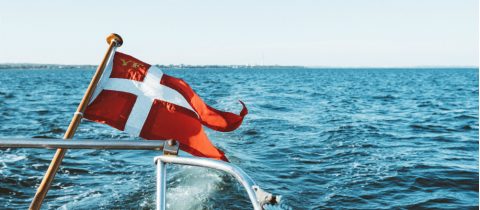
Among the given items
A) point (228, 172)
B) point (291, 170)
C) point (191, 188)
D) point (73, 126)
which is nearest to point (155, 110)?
point (73, 126)

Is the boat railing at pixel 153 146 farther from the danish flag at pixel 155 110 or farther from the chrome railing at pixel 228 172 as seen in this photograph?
the danish flag at pixel 155 110

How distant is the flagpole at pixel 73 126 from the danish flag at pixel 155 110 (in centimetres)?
22

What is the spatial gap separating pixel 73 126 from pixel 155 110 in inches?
37.0

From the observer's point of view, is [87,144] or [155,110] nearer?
[87,144]

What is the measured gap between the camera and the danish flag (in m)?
4.58

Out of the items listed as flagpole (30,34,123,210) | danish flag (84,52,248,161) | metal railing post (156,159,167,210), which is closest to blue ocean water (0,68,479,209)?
danish flag (84,52,248,161)

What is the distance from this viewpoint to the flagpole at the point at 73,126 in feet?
11.9

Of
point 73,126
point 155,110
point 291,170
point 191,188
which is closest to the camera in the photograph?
point 73,126

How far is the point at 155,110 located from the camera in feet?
15.5

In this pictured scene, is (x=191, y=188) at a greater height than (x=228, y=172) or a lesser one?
lesser

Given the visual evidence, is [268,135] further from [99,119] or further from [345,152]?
[99,119]

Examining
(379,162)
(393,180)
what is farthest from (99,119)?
(379,162)

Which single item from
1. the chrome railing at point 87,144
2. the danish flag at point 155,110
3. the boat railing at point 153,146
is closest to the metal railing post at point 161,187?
the boat railing at point 153,146

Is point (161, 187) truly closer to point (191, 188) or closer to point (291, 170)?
point (191, 188)
